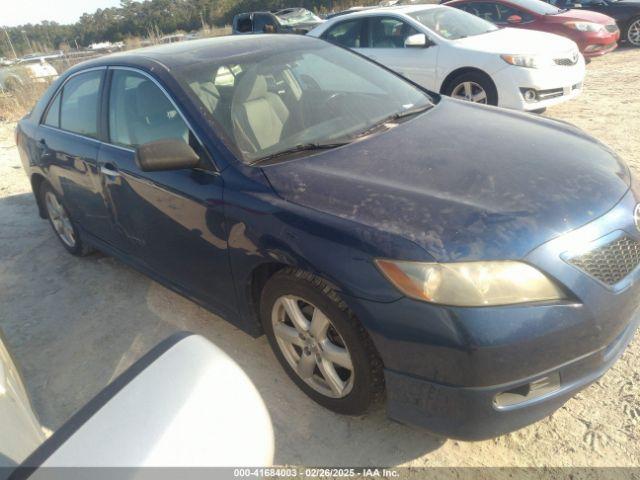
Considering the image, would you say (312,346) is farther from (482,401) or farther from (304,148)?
(304,148)

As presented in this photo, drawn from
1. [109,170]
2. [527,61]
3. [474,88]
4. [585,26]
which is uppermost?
[109,170]

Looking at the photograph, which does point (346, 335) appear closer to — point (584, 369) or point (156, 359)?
point (584, 369)

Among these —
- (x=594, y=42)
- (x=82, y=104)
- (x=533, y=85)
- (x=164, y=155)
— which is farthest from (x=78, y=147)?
(x=594, y=42)

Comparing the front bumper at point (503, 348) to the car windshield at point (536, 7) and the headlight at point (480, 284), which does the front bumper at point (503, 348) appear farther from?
the car windshield at point (536, 7)

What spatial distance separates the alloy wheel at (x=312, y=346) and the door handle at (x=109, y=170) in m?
1.41

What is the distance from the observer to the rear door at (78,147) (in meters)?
3.27

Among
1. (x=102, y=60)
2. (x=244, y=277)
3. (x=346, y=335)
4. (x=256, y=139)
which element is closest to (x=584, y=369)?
(x=346, y=335)

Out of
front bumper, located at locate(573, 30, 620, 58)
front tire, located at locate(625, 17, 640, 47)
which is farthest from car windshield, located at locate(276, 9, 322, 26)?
front tire, located at locate(625, 17, 640, 47)

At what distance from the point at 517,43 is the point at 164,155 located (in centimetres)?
562

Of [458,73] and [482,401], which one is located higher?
[458,73]

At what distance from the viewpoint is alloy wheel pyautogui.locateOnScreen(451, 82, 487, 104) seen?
6.38 m

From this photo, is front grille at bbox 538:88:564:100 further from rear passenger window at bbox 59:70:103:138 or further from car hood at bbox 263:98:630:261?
rear passenger window at bbox 59:70:103:138

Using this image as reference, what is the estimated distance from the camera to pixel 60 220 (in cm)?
421

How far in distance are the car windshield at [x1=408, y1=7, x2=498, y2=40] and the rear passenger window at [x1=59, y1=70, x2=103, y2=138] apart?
4.96 metres
